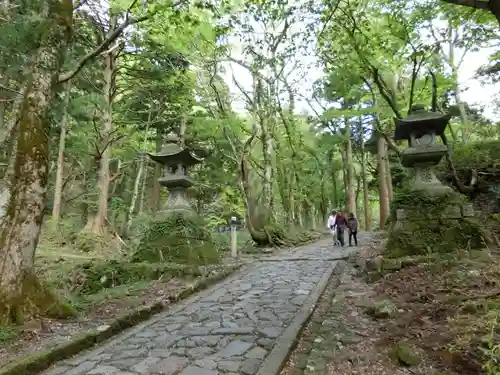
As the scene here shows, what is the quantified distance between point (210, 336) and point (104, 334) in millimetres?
1564

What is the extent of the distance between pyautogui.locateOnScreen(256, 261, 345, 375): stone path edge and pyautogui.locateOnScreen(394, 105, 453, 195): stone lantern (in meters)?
3.86

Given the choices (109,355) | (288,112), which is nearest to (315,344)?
(109,355)

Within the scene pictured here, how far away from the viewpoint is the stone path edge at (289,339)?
387 centimetres

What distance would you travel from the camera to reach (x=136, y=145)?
20062mm

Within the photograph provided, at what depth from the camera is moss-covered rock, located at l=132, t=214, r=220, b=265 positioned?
972cm

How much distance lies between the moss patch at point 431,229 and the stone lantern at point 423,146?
0.40 meters

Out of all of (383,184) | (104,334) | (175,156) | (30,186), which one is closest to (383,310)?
(104,334)

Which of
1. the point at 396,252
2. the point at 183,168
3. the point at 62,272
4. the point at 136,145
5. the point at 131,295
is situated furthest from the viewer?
the point at 136,145

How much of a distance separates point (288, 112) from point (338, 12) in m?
13.3

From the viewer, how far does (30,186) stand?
5.45 meters

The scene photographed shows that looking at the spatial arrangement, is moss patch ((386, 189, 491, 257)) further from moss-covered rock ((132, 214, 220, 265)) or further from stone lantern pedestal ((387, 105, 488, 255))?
moss-covered rock ((132, 214, 220, 265))

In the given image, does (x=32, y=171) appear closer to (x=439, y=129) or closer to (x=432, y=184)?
(x=432, y=184)

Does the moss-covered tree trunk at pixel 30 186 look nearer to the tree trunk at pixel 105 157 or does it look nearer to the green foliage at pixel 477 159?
the tree trunk at pixel 105 157

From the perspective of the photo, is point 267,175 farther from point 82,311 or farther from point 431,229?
point 82,311
